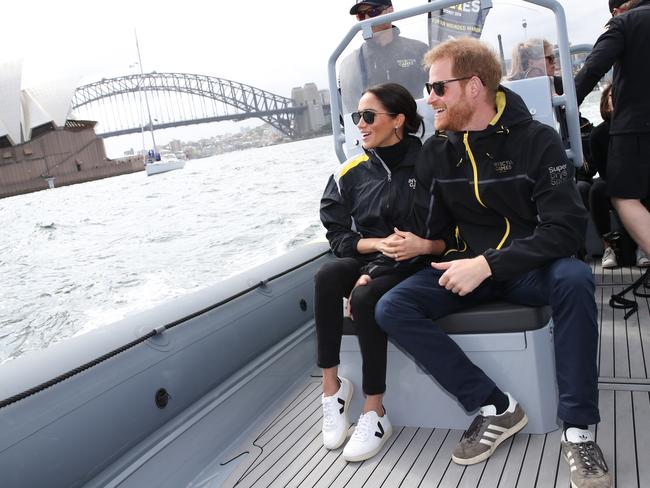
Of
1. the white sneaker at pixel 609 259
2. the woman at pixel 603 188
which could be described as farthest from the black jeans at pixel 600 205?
the white sneaker at pixel 609 259

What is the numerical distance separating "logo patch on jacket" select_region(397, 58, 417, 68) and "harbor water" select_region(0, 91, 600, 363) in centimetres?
75

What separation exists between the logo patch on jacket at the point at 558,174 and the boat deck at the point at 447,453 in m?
0.59

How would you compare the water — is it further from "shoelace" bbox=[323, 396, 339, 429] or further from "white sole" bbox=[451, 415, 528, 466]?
"white sole" bbox=[451, 415, 528, 466]

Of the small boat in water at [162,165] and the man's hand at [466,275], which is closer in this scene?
the man's hand at [466,275]

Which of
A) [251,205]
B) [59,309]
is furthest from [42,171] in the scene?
[59,309]

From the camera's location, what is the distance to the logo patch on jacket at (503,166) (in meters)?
1.39

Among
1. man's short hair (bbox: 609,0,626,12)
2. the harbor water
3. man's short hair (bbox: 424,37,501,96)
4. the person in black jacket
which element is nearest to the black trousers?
the person in black jacket

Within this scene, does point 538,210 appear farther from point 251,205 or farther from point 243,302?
point 251,205

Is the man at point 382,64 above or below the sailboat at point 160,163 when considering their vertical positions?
above

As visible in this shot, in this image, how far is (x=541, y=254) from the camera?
4.28 ft

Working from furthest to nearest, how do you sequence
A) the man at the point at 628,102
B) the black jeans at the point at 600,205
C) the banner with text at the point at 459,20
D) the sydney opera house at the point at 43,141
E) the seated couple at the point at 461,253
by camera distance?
1. the sydney opera house at the point at 43,141
2. the black jeans at the point at 600,205
3. the banner with text at the point at 459,20
4. the man at the point at 628,102
5. the seated couple at the point at 461,253

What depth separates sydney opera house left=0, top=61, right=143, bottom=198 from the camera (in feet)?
101

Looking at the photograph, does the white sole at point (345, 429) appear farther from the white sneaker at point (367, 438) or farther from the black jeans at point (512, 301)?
the black jeans at point (512, 301)

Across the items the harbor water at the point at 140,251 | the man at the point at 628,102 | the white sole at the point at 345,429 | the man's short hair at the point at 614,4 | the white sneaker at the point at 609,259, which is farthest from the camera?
the harbor water at the point at 140,251
